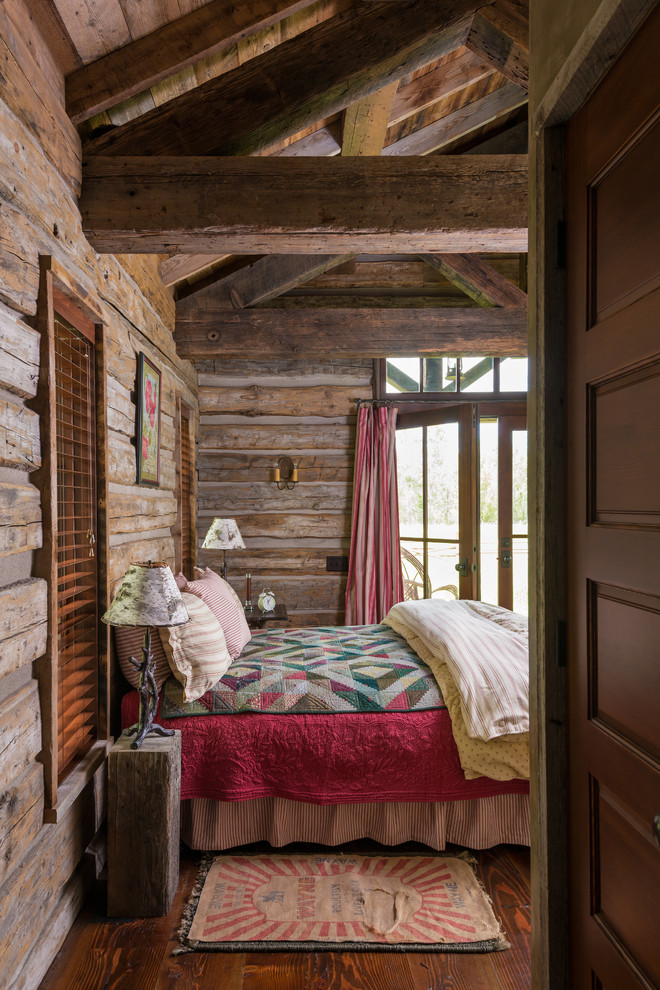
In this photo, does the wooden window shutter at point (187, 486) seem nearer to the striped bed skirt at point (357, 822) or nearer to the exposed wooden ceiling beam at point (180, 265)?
the exposed wooden ceiling beam at point (180, 265)

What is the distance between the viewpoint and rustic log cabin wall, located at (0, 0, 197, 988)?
A: 62.7 inches

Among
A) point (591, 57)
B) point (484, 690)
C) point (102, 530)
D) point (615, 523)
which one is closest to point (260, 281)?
point (102, 530)

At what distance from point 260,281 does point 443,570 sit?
9.46 ft

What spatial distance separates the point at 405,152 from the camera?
392 cm

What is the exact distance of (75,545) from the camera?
7.28ft

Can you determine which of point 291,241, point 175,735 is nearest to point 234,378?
point 291,241

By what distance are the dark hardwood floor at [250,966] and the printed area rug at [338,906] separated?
34 millimetres

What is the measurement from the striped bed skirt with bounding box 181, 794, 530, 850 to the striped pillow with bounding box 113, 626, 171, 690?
0.54 m

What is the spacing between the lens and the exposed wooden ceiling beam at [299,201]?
2.37m

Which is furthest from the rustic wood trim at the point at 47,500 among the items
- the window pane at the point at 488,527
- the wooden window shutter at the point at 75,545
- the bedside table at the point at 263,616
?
the window pane at the point at 488,527

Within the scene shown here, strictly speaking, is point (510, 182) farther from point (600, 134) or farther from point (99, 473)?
point (99, 473)

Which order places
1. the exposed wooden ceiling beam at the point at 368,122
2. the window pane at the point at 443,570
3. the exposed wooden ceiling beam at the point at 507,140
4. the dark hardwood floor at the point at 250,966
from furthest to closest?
the window pane at the point at 443,570
the exposed wooden ceiling beam at the point at 507,140
the exposed wooden ceiling beam at the point at 368,122
the dark hardwood floor at the point at 250,966

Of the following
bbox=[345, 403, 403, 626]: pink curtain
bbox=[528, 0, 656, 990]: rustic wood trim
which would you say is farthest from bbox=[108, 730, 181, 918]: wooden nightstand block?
bbox=[345, 403, 403, 626]: pink curtain

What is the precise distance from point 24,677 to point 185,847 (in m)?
1.27
